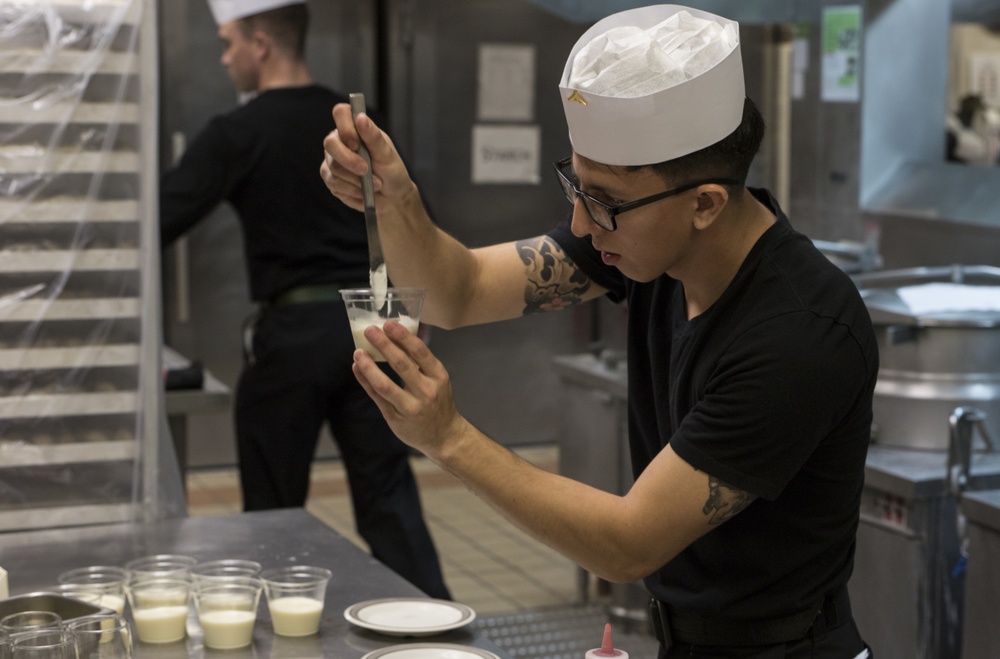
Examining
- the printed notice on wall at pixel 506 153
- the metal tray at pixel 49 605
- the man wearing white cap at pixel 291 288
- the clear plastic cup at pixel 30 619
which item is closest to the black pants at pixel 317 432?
the man wearing white cap at pixel 291 288

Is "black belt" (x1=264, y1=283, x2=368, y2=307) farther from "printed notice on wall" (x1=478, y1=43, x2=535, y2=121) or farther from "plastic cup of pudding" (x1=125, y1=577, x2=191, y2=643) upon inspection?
"printed notice on wall" (x1=478, y1=43, x2=535, y2=121)

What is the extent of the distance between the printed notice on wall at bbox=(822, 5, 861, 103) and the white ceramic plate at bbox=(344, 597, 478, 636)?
13.2ft

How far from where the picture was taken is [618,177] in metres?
1.79

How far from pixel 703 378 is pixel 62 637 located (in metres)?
0.88

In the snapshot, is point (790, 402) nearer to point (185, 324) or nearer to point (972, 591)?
point (972, 591)

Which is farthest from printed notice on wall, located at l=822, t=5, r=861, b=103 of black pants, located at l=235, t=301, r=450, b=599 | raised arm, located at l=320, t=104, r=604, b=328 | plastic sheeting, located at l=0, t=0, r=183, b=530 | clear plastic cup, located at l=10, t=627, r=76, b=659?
clear plastic cup, located at l=10, t=627, r=76, b=659

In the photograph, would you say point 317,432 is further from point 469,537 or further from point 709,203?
point 709,203

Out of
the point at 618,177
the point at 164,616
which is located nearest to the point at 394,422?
the point at 618,177

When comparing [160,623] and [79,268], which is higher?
[79,268]

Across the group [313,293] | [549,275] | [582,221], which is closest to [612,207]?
[582,221]

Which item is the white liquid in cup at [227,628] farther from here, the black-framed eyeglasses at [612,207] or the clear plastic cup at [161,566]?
the black-framed eyeglasses at [612,207]

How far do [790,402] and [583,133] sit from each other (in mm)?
453

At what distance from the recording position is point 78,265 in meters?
2.73

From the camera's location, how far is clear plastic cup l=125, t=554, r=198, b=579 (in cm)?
212
